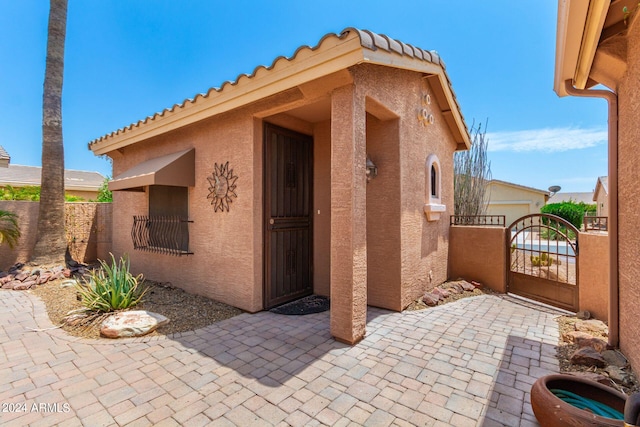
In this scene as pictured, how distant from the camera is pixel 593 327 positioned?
20.1 ft

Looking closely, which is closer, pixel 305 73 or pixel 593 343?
pixel 593 343

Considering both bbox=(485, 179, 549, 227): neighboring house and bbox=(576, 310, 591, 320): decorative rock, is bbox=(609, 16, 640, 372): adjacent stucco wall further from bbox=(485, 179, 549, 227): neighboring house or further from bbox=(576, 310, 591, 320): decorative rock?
bbox=(485, 179, 549, 227): neighboring house

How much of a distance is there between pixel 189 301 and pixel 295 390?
5.22 m

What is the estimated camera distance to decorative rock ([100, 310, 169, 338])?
19.2 feet

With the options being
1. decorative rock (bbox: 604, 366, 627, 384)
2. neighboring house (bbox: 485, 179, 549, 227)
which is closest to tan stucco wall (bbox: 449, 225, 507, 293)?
decorative rock (bbox: 604, 366, 627, 384)

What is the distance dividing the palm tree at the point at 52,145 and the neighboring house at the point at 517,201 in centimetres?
3864

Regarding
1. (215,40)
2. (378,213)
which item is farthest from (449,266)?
(215,40)

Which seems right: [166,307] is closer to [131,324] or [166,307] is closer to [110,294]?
[110,294]

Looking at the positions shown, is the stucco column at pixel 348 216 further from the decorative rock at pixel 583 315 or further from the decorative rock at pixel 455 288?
the decorative rock at pixel 583 315

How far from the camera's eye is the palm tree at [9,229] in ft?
35.3

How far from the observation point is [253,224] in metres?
7.09

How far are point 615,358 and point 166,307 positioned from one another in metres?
9.55

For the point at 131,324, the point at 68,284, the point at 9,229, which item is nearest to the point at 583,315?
the point at 131,324

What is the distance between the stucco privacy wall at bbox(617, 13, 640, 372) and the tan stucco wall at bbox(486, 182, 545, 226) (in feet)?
107
